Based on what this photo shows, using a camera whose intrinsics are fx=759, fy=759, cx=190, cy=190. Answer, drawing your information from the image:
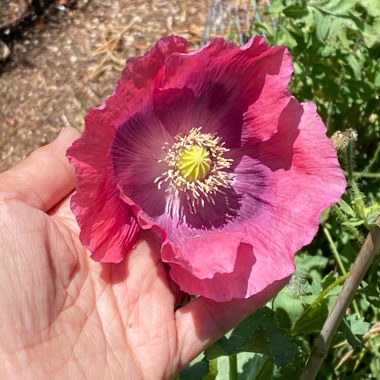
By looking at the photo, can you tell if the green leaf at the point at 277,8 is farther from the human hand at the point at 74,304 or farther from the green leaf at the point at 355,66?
the human hand at the point at 74,304

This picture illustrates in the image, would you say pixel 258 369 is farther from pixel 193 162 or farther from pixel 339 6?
pixel 339 6

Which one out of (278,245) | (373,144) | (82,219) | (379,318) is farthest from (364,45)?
(82,219)

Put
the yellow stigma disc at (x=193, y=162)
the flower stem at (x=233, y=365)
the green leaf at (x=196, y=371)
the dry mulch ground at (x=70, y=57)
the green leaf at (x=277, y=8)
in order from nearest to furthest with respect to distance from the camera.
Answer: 1. the yellow stigma disc at (x=193, y=162)
2. the flower stem at (x=233, y=365)
3. the green leaf at (x=196, y=371)
4. the green leaf at (x=277, y=8)
5. the dry mulch ground at (x=70, y=57)

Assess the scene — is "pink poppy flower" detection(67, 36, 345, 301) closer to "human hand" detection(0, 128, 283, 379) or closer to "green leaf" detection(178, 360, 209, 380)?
"human hand" detection(0, 128, 283, 379)

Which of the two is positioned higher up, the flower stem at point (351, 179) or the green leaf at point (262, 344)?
the flower stem at point (351, 179)

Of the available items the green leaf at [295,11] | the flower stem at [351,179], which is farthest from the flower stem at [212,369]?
the green leaf at [295,11]

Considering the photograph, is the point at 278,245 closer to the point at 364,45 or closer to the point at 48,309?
the point at 48,309

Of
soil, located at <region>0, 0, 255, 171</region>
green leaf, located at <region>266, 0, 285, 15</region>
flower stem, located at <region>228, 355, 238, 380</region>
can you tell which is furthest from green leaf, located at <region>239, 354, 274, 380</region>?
soil, located at <region>0, 0, 255, 171</region>

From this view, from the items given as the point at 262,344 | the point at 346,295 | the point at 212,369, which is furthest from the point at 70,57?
the point at 346,295
